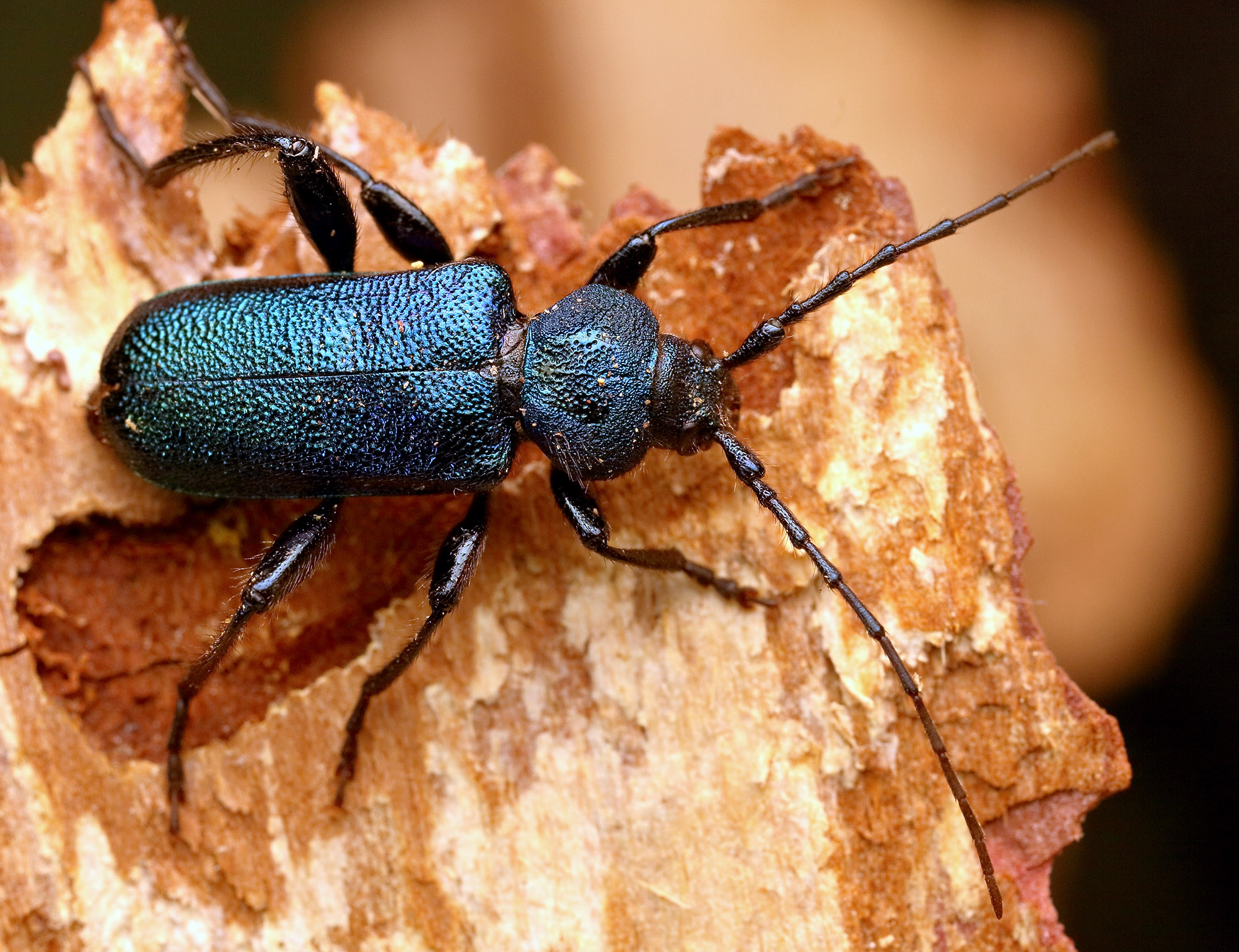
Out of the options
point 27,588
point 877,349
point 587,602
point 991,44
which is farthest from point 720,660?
point 991,44

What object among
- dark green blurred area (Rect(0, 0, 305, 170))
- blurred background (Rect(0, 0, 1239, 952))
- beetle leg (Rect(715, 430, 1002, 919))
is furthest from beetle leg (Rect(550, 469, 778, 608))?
dark green blurred area (Rect(0, 0, 305, 170))

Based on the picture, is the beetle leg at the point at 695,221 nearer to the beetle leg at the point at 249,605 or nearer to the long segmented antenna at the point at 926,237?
the long segmented antenna at the point at 926,237

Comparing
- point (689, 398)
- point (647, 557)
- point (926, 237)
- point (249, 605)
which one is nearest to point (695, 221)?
point (689, 398)

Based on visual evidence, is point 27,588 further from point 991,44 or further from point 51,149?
point 991,44

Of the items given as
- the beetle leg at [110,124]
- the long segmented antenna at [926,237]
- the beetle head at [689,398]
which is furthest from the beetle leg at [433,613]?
the beetle leg at [110,124]

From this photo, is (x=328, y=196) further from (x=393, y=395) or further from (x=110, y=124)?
(x=110, y=124)

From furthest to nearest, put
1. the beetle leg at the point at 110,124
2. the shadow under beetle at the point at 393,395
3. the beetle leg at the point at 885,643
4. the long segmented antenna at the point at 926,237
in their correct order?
the beetle leg at the point at 110,124
the shadow under beetle at the point at 393,395
the long segmented antenna at the point at 926,237
the beetle leg at the point at 885,643

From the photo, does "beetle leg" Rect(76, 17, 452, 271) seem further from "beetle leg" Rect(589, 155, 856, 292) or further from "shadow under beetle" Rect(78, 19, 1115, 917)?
→ "beetle leg" Rect(589, 155, 856, 292)
